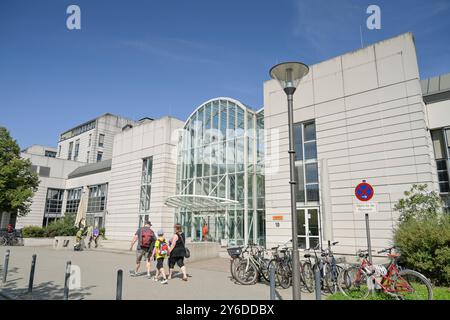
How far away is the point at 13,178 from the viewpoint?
2505cm

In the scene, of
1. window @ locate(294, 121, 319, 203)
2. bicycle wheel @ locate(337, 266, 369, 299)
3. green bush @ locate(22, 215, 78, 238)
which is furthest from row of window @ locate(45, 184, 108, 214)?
bicycle wheel @ locate(337, 266, 369, 299)

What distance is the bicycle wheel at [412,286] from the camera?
20.9ft

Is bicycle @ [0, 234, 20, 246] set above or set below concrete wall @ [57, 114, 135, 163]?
below

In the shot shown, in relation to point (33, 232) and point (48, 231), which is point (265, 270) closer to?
point (48, 231)

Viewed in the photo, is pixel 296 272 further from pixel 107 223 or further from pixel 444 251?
pixel 107 223

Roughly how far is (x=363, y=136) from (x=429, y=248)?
7.31 meters

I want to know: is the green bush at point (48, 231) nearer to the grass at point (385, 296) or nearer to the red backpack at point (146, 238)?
the red backpack at point (146, 238)

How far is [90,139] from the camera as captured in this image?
5106 cm

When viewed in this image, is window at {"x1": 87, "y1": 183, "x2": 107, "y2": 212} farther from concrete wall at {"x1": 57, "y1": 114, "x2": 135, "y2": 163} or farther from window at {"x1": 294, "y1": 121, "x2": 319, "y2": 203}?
window at {"x1": 294, "y1": 121, "x2": 319, "y2": 203}

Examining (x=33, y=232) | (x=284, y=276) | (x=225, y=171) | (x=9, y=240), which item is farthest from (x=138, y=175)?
(x=284, y=276)

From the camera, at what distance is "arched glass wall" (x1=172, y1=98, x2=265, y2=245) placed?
20.4 metres

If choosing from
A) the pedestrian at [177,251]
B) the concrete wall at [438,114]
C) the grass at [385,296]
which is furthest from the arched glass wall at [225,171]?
the grass at [385,296]

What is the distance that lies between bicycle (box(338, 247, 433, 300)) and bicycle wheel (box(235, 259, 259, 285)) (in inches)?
98.3

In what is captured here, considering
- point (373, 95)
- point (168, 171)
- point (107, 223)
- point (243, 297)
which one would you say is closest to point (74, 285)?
point (243, 297)
